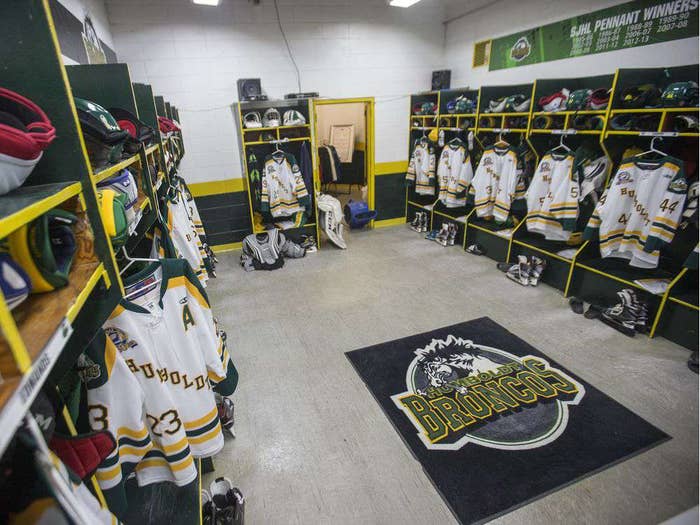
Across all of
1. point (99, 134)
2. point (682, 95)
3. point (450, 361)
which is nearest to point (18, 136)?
point (99, 134)

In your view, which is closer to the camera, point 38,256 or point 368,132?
point 38,256

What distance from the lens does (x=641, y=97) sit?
9.29ft

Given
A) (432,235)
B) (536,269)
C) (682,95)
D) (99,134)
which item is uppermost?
(682,95)

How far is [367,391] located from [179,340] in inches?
57.8

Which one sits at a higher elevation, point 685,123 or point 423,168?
point 685,123

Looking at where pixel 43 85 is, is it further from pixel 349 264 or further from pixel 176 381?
pixel 349 264

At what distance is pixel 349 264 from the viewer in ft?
15.6

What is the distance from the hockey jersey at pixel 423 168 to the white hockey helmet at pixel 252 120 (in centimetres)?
238

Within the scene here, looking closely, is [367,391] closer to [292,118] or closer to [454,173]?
[454,173]

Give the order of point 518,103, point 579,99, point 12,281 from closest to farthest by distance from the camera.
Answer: point 12,281 < point 579,99 < point 518,103

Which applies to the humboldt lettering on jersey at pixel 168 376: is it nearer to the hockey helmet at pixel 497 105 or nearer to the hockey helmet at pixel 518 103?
the hockey helmet at pixel 518 103

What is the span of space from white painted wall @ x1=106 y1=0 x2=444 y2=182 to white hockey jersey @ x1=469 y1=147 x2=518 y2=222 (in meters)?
1.85

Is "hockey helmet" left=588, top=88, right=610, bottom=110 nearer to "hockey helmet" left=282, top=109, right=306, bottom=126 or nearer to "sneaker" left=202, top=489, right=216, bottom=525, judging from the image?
"hockey helmet" left=282, top=109, right=306, bottom=126

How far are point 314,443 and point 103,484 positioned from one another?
1216 millimetres
